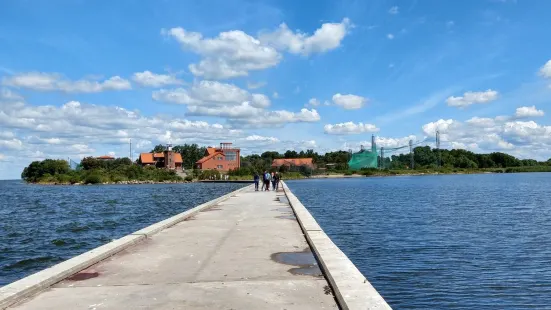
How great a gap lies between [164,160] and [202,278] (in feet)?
512

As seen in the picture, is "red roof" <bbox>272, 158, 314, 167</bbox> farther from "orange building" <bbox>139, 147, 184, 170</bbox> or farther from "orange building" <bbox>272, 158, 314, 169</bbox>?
"orange building" <bbox>139, 147, 184, 170</bbox>

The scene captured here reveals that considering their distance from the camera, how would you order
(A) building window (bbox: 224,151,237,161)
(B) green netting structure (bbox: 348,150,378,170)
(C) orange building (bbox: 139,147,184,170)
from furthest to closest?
(B) green netting structure (bbox: 348,150,378,170) < (C) orange building (bbox: 139,147,184,170) < (A) building window (bbox: 224,151,237,161)

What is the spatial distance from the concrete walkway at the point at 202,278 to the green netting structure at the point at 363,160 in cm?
17980

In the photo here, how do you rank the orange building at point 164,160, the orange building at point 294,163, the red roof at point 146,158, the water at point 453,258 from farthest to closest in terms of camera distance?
the orange building at point 294,163 → the red roof at point 146,158 → the orange building at point 164,160 → the water at point 453,258

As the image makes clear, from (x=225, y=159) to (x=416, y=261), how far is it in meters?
133

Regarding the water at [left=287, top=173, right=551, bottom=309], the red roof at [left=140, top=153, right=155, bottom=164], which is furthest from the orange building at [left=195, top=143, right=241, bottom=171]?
the water at [left=287, top=173, right=551, bottom=309]

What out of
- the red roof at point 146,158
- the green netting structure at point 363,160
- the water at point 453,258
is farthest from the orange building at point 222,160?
the water at point 453,258

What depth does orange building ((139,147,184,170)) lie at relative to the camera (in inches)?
5959

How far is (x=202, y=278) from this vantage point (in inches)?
335

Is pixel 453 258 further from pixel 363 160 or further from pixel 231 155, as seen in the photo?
pixel 363 160

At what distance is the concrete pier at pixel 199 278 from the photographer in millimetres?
7008

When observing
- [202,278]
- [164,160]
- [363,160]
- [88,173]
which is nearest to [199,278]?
[202,278]

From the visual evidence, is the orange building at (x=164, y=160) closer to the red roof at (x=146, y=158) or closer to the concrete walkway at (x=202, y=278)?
the red roof at (x=146, y=158)

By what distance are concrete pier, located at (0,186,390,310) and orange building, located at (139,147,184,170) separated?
5538 inches
